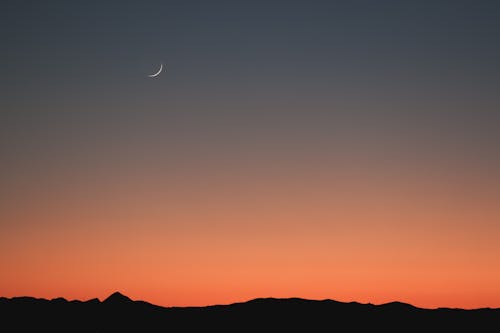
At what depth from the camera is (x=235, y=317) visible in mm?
115062

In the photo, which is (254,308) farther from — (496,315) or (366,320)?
(496,315)

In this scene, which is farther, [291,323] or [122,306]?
[122,306]

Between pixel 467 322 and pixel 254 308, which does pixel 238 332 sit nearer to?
pixel 254 308

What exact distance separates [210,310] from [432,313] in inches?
1193

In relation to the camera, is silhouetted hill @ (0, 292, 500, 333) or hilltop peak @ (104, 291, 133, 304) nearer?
silhouetted hill @ (0, 292, 500, 333)

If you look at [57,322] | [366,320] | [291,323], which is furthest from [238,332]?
[57,322]

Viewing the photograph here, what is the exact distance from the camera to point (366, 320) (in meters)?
112

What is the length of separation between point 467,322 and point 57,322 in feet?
177

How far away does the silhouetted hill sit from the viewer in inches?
4316

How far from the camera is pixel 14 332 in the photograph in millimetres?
105812

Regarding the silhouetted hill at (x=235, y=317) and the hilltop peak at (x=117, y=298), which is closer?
the silhouetted hill at (x=235, y=317)

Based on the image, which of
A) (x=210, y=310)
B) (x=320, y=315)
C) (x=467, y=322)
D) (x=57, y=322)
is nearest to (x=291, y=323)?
(x=320, y=315)

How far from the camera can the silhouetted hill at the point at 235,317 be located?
110m

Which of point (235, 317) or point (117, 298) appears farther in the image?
point (117, 298)
